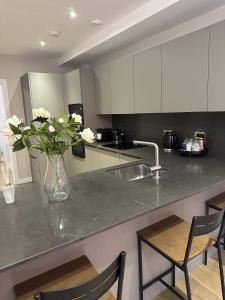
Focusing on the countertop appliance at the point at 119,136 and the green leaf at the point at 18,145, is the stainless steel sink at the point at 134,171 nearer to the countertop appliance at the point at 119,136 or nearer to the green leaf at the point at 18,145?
the green leaf at the point at 18,145

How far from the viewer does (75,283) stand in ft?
3.44

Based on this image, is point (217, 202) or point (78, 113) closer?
point (217, 202)

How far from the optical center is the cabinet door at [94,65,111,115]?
3475mm

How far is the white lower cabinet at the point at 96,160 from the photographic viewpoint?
293cm

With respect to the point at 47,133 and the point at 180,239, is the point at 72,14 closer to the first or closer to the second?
the point at 47,133

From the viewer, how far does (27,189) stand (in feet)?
5.46

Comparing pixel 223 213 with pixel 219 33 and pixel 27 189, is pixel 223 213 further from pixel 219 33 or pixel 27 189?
pixel 219 33

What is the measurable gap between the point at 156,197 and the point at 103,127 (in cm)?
273

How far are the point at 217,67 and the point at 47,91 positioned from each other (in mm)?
2914

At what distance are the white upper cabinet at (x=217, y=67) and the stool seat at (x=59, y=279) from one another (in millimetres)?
1736

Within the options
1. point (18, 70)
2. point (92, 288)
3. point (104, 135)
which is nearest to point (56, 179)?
point (92, 288)

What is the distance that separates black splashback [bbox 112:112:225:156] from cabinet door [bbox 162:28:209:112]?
1.10 ft

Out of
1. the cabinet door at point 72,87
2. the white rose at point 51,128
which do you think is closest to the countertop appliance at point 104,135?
the cabinet door at point 72,87

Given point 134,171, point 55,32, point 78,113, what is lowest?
point 134,171
